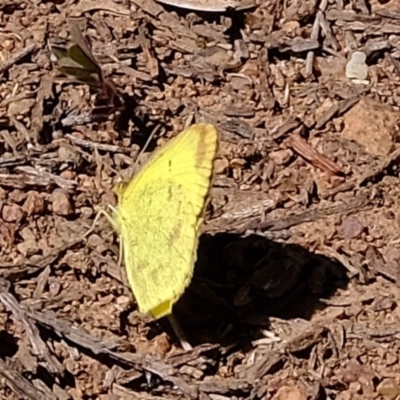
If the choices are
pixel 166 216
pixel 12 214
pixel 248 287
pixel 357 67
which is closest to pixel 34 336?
pixel 12 214

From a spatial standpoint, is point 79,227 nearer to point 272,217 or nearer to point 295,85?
point 272,217

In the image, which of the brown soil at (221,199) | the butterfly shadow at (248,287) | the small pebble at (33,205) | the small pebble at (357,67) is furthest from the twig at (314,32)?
the small pebble at (33,205)

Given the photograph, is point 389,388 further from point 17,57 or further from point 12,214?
point 17,57

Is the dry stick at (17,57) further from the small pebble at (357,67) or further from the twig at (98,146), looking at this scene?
the small pebble at (357,67)

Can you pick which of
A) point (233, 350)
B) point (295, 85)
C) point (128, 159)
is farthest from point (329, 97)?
point (233, 350)

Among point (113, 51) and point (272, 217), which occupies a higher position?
point (113, 51)

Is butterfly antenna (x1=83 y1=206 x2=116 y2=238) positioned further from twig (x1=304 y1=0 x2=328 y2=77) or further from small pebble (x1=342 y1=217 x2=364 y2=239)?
twig (x1=304 y1=0 x2=328 y2=77)
